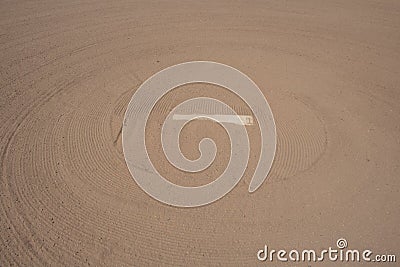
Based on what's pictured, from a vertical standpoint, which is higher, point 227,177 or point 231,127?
point 231,127

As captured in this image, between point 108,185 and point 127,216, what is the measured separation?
23.6 inches

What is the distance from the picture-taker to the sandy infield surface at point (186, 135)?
176 inches

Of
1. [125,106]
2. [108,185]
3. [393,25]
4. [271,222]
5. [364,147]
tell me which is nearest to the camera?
[271,222]


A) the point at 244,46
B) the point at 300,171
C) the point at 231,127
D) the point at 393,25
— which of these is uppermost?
the point at 393,25

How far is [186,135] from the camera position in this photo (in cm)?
585

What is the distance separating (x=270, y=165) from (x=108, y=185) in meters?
2.33

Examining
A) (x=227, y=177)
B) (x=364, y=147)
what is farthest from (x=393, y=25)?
(x=227, y=177)

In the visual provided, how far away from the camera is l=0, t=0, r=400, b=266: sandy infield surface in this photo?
Result: 4.46m

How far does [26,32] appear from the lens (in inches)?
333

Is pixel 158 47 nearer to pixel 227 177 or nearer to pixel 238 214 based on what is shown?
pixel 227 177

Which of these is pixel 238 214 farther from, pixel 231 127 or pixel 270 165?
pixel 231 127

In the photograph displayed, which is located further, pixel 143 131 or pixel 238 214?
pixel 143 131

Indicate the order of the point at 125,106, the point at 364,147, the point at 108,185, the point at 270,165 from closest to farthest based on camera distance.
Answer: the point at 108,185, the point at 270,165, the point at 364,147, the point at 125,106

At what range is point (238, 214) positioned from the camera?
4.75 metres
